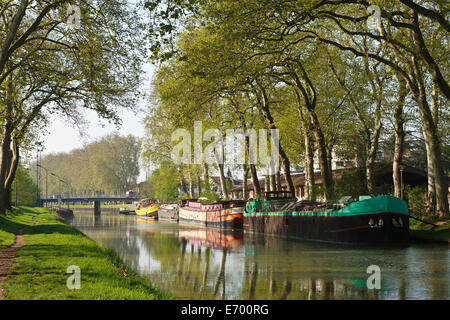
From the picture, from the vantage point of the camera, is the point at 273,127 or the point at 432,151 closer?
the point at 432,151

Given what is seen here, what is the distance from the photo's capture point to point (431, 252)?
21.7 metres

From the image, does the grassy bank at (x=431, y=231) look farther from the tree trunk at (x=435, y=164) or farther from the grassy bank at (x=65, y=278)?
the grassy bank at (x=65, y=278)

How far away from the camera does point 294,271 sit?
58.5 ft

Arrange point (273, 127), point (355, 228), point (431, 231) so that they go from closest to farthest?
point (431, 231) < point (355, 228) < point (273, 127)

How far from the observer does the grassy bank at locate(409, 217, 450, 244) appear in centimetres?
2377

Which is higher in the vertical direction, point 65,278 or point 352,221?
point 352,221

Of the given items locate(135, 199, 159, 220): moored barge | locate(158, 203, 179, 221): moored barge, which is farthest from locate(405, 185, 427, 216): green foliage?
locate(135, 199, 159, 220): moored barge

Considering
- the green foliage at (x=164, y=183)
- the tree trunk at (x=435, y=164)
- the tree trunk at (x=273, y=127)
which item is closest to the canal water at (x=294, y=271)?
the tree trunk at (x=435, y=164)

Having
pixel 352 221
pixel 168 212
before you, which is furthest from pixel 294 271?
pixel 168 212

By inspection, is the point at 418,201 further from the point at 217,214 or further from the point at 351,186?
the point at 217,214

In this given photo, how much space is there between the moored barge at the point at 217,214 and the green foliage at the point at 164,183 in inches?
365

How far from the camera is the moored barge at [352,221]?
82.3ft

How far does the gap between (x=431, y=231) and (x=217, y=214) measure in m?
26.4
